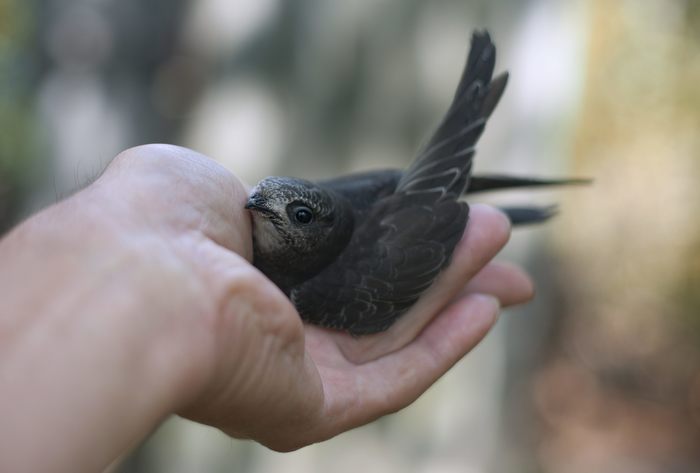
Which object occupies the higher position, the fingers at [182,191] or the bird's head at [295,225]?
the fingers at [182,191]

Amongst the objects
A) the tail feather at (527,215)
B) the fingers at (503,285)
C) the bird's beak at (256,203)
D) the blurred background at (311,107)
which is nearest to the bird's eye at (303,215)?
the bird's beak at (256,203)

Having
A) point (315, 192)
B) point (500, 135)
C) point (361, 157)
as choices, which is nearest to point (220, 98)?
point (361, 157)

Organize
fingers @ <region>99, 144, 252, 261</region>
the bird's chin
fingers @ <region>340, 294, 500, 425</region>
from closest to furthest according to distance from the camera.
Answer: fingers @ <region>99, 144, 252, 261</region>, fingers @ <region>340, 294, 500, 425</region>, the bird's chin

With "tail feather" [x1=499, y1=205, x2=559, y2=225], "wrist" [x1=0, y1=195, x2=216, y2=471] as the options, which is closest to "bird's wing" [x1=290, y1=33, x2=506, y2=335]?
"tail feather" [x1=499, y1=205, x2=559, y2=225]

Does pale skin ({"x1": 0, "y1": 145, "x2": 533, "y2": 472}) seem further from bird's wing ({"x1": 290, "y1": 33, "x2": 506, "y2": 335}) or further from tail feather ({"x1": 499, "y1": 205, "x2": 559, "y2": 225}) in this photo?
tail feather ({"x1": 499, "y1": 205, "x2": 559, "y2": 225})

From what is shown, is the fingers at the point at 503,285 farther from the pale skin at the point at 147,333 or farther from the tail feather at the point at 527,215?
the pale skin at the point at 147,333

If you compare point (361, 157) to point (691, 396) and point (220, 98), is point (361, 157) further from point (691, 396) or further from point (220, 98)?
point (691, 396)

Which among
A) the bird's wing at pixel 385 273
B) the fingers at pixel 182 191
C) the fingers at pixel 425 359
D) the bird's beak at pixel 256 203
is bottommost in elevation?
the fingers at pixel 425 359
